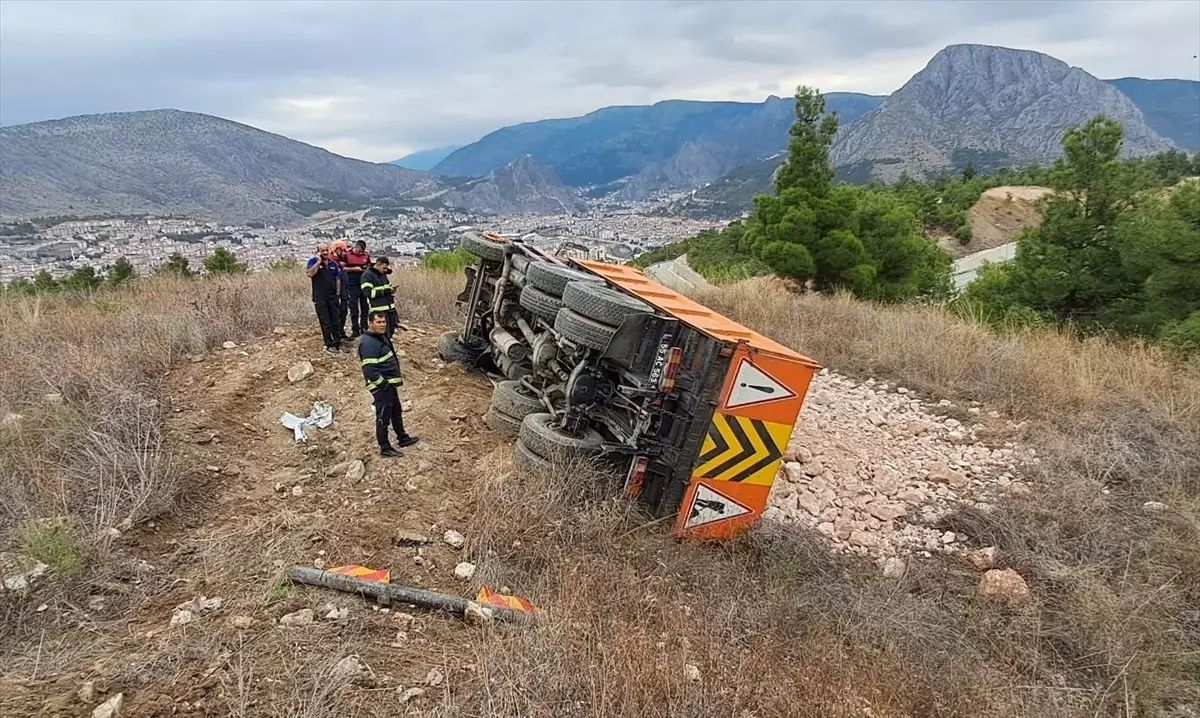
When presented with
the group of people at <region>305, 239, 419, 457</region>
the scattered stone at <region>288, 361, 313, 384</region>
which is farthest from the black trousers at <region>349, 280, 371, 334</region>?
the scattered stone at <region>288, 361, 313, 384</region>

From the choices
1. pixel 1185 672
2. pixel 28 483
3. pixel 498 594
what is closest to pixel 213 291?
pixel 28 483

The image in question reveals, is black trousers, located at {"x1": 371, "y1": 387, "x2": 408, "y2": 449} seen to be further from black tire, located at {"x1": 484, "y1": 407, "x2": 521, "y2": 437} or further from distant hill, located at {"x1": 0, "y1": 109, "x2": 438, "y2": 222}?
distant hill, located at {"x1": 0, "y1": 109, "x2": 438, "y2": 222}

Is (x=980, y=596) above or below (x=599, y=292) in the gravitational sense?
below

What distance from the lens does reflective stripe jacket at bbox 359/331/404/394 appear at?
467 cm

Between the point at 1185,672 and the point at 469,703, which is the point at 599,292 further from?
the point at 1185,672

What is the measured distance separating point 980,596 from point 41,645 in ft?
14.9

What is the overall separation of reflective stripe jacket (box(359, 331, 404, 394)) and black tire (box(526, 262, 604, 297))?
1.19m

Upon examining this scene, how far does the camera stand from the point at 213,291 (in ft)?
29.6

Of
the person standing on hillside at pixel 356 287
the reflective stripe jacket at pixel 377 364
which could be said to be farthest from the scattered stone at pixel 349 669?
the person standing on hillside at pixel 356 287

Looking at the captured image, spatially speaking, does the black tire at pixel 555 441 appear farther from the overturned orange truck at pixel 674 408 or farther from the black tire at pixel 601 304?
the black tire at pixel 601 304

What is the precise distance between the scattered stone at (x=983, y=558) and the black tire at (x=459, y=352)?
4454 mm

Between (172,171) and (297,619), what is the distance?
56.7 metres

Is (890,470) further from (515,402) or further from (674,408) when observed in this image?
(515,402)

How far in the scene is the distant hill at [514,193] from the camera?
44125mm
